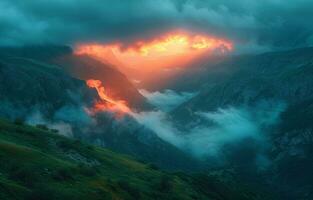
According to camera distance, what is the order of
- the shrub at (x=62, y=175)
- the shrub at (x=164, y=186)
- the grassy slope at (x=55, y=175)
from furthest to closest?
1. the shrub at (x=164, y=186)
2. the shrub at (x=62, y=175)
3. the grassy slope at (x=55, y=175)

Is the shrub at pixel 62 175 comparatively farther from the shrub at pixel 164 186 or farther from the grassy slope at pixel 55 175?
the shrub at pixel 164 186

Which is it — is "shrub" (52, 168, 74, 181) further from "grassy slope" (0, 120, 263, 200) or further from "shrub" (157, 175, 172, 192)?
"shrub" (157, 175, 172, 192)

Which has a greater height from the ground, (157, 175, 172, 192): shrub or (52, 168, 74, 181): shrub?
(157, 175, 172, 192): shrub

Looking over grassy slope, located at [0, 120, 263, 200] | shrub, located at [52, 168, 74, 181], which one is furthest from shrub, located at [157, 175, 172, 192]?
shrub, located at [52, 168, 74, 181]

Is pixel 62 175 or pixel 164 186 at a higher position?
pixel 164 186

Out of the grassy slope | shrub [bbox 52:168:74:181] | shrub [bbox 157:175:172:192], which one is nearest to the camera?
the grassy slope

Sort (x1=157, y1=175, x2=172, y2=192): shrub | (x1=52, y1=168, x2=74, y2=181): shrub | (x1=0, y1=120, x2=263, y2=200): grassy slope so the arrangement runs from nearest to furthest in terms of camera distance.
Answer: (x1=0, y1=120, x2=263, y2=200): grassy slope < (x1=52, y1=168, x2=74, y2=181): shrub < (x1=157, y1=175, x2=172, y2=192): shrub

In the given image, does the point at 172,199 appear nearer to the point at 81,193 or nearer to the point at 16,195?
Result: the point at 81,193

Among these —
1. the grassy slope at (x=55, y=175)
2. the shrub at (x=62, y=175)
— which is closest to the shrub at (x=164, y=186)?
the grassy slope at (x=55, y=175)

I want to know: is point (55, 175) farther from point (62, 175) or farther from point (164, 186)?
point (164, 186)

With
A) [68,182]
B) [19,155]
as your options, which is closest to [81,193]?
[68,182]

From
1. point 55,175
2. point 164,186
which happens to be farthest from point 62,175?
point 164,186
